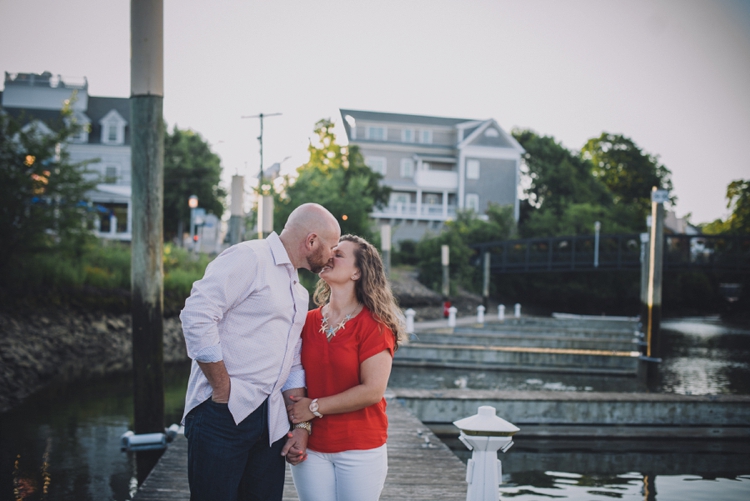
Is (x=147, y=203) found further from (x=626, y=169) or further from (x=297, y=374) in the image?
(x=626, y=169)

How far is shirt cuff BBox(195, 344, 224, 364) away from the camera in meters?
2.59

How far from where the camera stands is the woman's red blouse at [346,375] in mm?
2852

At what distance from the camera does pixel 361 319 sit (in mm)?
2916

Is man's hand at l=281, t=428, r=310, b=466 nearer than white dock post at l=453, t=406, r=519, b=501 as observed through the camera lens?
Yes

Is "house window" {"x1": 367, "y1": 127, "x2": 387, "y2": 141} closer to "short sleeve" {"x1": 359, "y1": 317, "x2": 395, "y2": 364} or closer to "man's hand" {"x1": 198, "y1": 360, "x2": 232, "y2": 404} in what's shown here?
"short sleeve" {"x1": 359, "y1": 317, "x2": 395, "y2": 364}

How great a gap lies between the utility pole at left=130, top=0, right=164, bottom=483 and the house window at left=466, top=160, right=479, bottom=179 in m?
42.9

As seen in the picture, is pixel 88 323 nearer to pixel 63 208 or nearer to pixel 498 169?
pixel 63 208

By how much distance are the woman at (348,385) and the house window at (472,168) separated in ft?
149

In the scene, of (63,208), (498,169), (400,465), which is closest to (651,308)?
(400,465)

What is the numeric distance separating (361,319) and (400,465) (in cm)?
297

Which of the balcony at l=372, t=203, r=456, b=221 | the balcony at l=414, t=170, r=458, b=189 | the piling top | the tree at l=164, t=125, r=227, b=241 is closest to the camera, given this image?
the piling top

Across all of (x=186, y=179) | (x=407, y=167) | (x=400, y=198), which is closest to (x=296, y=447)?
(x=186, y=179)

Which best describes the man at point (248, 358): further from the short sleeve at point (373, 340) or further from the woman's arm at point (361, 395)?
the short sleeve at point (373, 340)

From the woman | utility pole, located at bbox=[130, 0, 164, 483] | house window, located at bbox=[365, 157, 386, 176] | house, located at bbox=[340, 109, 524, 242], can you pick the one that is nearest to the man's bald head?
the woman
